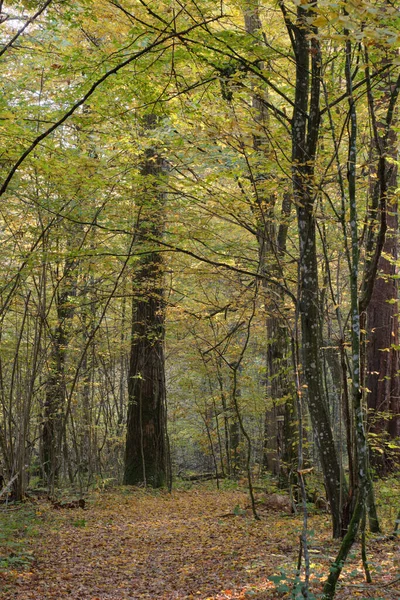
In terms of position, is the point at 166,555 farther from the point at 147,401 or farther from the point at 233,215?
the point at 147,401

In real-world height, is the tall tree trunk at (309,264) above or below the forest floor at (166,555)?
above

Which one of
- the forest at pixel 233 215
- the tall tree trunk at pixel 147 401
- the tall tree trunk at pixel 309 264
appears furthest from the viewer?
the tall tree trunk at pixel 147 401

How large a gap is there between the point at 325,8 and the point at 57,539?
237 inches

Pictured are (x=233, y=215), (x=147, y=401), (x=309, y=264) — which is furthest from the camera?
(x=147, y=401)

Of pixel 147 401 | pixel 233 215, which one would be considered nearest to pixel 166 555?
pixel 233 215

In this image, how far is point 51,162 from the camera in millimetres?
5734

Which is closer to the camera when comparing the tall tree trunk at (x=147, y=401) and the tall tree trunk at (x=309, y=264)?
the tall tree trunk at (x=309, y=264)

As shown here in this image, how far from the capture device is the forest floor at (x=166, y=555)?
4.07 m

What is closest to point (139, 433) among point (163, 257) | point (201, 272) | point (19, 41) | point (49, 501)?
point (49, 501)

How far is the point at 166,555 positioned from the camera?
18.6 ft

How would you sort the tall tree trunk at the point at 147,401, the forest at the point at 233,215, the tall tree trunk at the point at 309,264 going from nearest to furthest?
the forest at the point at 233,215
the tall tree trunk at the point at 309,264
the tall tree trunk at the point at 147,401

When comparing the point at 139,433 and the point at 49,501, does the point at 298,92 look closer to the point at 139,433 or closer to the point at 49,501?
the point at 49,501

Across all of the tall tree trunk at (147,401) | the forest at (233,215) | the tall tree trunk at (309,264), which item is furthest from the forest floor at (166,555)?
the tall tree trunk at (147,401)

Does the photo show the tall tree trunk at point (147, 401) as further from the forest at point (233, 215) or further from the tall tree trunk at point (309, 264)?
the tall tree trunk at point (309, 264)
